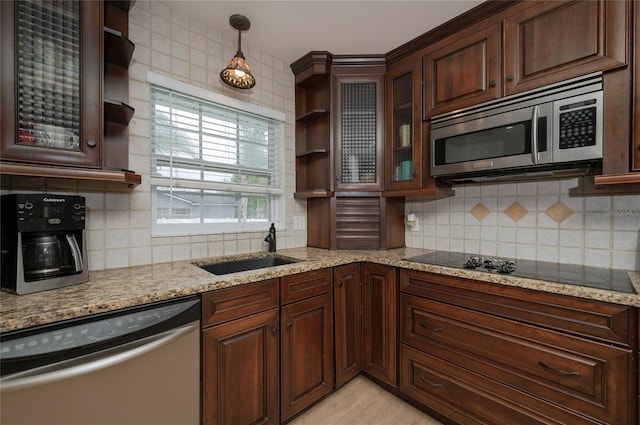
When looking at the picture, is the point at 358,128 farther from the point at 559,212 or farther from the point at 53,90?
the point at 53,90

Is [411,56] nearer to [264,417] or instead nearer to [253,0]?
[253,0]

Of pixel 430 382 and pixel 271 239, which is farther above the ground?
pixel 271 239

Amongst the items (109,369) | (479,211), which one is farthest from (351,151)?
(109,369)

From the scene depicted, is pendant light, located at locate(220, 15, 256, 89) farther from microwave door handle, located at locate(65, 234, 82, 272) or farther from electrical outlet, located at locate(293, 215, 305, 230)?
microwave door handle, located at locate(65, 234, 82, 272)

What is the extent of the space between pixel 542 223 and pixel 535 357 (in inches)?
34.4

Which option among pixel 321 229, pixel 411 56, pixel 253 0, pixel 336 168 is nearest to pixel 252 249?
pixel 321 229

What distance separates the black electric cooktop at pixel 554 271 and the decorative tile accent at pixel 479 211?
1.19ft

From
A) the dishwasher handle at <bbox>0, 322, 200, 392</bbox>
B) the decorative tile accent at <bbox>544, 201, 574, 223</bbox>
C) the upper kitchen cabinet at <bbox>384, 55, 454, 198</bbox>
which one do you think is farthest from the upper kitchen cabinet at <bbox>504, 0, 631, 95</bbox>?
the dishwasher handle at <bbox>0, 322, 200, 392</bbox>

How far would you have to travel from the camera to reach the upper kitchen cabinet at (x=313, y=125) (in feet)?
7.17

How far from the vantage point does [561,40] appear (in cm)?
138

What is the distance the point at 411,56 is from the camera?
199 centimetres

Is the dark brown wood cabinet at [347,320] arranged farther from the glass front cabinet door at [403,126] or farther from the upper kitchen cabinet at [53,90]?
the upper kitchen cabinet at [53,90]

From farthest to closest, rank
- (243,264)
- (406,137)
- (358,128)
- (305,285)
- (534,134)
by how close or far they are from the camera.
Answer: (358,128) < (406,137) < (243,264) < (305,285) < (534,134)

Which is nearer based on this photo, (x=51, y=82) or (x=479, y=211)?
(x=51, y=82)
